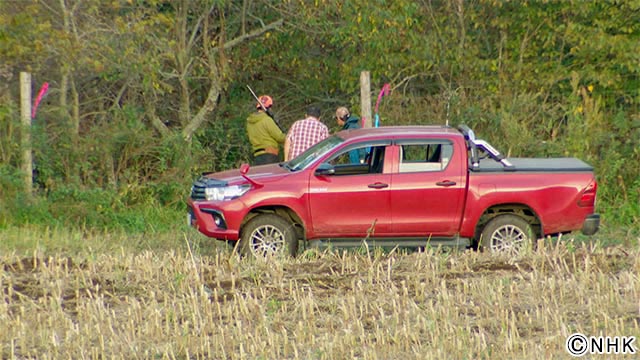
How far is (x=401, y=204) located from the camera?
1395cm

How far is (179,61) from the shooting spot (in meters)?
19.6

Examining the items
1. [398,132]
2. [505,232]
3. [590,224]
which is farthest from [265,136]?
[590,224]

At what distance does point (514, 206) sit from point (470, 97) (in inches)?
226

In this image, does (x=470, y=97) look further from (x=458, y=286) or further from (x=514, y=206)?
(x=458, y=286)

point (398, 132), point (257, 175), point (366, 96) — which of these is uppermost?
point (366, 96)

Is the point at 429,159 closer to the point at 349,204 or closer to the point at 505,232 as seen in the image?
the point at 349,204

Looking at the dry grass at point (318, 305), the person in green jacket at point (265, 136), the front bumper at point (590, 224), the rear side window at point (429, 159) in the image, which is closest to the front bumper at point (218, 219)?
the dry grass at point (318, 305)

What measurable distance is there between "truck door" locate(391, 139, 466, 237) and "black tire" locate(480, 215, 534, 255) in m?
0.37

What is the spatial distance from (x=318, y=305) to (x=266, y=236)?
348 centimetres

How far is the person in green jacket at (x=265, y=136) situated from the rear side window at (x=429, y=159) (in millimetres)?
3454

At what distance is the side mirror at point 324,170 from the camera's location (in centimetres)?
Result: 1391

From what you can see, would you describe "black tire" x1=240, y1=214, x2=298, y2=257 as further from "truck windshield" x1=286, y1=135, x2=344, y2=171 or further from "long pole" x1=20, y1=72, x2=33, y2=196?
"long pole" x1=20, y1=72, x2=33, y2=196

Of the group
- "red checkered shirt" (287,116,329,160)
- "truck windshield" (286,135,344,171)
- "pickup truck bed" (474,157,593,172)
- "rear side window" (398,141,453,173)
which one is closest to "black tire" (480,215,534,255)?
"pickup truck bed" (474,157,593,172)

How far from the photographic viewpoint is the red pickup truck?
13.9 metres
